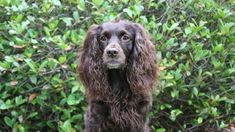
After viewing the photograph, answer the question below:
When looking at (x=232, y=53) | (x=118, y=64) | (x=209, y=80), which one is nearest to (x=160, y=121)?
(x=209, y=80)

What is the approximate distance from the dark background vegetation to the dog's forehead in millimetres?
560

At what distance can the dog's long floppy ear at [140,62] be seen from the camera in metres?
4.64

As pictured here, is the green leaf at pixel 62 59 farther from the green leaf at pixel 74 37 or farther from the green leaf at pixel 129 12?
the green leaf at pixel 129 12

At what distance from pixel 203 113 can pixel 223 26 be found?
0.91 m

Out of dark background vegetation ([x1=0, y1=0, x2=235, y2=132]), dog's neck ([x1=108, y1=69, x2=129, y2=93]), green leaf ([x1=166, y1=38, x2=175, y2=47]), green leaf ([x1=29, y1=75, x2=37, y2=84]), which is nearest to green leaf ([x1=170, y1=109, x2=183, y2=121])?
dark background vegetation ([x1=0, y1=0, x2=235, y2=132])

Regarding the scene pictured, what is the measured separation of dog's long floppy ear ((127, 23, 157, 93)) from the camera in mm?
4641

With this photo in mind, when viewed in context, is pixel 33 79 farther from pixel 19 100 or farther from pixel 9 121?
pixel 9 121

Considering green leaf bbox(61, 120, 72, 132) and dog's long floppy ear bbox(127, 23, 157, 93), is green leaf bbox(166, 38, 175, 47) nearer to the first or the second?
dog's long floppy ear bbox(127, 23, 157, 93)

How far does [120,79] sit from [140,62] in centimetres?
25

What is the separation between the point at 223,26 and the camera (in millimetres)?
5484

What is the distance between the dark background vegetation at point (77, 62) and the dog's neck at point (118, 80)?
404 millimetres

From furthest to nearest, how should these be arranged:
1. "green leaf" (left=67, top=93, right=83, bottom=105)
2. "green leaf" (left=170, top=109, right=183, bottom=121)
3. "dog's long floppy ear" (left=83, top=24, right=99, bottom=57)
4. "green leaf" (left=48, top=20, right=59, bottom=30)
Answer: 1. "green leaf" (left=170, top=109, right=183, bottom=121)
2. "green leaf" (left=48, top=20, right=59, bottom=30)
3. "green leaf" (left=67, top=93, right=83, bottom=105)
4. "dog's long floppy ear" (left=83, top=24, right=99, bottom=57)

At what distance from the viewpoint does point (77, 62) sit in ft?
16.3

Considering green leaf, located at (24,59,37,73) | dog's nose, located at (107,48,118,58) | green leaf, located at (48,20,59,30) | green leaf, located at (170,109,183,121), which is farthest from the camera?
green leaf, located at (170,109,183,121)
